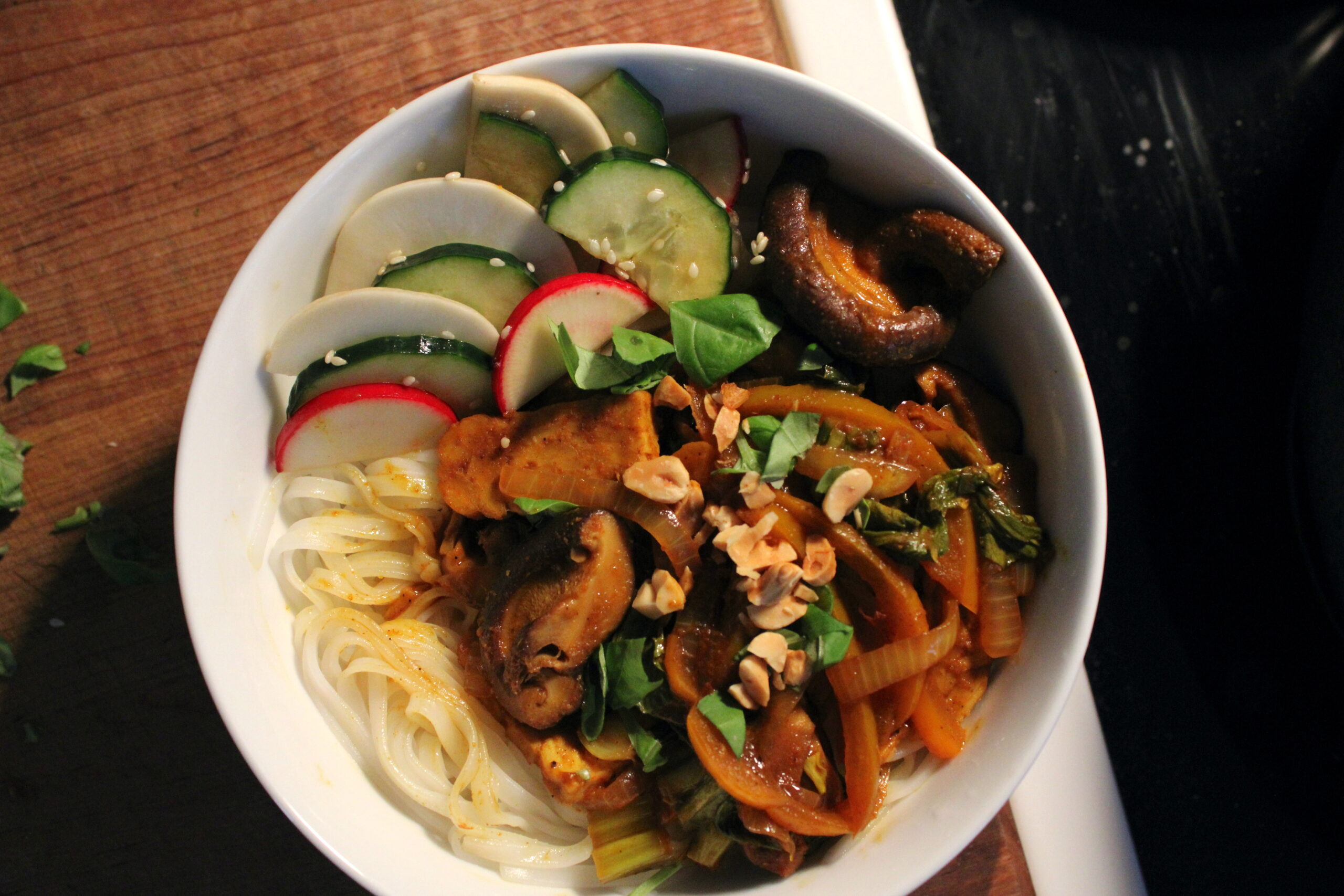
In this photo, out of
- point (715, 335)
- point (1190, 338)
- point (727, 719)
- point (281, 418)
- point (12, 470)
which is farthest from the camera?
point (1190, 338)

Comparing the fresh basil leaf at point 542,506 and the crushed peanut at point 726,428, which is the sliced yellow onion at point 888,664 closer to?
the crushed peanut at point 726,428

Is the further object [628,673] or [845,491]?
[628,673]

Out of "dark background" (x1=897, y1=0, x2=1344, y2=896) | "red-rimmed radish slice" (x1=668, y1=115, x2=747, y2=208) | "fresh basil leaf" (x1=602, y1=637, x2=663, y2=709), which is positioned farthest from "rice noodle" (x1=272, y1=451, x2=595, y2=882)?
"dark background" (x1=897, y1=0, x2=1344, y2=896)

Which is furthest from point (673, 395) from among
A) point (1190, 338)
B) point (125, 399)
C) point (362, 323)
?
point (1190, 338)

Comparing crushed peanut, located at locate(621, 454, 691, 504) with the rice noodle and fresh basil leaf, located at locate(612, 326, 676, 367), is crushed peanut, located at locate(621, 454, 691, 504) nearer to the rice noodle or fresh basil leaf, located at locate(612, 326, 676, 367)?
fresh basil leaf, located at locate(612, 326, 676, 367)

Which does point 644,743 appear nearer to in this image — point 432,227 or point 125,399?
point 432,227

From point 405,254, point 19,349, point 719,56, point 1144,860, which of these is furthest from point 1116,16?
point 19,349

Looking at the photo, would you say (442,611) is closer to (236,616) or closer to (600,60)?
(236,616)
